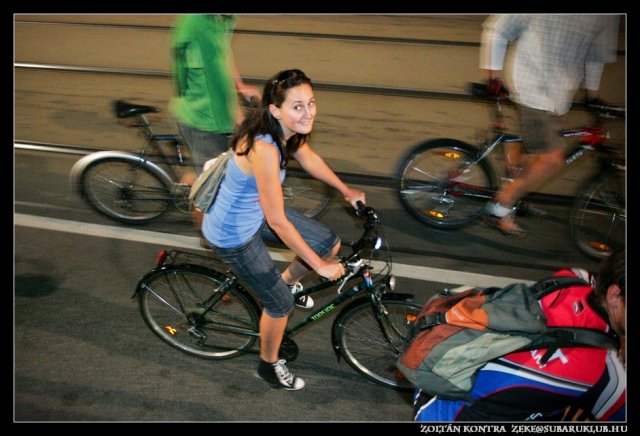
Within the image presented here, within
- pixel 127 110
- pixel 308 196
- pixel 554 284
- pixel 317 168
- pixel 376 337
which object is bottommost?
pixel 376 337

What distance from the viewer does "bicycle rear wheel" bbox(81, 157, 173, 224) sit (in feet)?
16.8

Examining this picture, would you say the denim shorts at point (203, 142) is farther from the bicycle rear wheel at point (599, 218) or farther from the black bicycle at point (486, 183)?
the bicycle rear wheel at point (599, 218)

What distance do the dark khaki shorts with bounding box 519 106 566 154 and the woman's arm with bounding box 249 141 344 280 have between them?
2.47m

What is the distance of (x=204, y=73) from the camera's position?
407 cm

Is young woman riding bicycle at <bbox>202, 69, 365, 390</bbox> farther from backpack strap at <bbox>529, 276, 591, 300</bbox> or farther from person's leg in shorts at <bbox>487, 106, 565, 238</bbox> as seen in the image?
person's leg in shorts at <bbox>487, 106, 565, 238</bbox>

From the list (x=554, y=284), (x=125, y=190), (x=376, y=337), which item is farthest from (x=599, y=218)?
(x=125, y=190)

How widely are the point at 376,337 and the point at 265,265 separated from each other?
0.98 meters

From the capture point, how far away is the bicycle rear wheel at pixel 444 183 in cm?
505

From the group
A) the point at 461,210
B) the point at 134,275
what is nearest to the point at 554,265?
the point at 461,210

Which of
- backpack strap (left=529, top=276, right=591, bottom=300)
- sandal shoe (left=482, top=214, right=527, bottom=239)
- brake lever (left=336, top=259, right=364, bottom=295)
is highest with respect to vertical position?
backpack strap (left=529, top=276, right=591, bottom=300)

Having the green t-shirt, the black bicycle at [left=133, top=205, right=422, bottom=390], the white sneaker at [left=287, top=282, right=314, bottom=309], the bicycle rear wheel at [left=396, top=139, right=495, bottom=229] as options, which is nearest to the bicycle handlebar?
the bicycle rear wheel at [left=396, top=139, right=495, bottom=229]

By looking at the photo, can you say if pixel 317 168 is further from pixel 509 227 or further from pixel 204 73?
pixel 509 227

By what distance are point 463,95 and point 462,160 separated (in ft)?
8.88

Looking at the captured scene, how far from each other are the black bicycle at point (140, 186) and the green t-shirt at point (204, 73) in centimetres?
82
